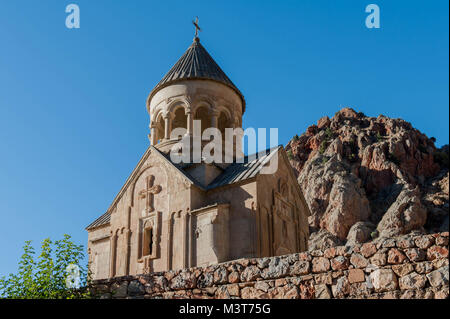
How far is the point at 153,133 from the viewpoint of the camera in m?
17.4

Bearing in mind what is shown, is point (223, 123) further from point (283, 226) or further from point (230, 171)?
point (283, 226)

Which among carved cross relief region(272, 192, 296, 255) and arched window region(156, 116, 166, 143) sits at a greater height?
arched window region(156, 116, 166, 143)

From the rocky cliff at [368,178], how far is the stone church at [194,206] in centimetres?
2448

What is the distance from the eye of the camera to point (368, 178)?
48.7m

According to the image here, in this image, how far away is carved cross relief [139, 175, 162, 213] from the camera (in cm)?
1486

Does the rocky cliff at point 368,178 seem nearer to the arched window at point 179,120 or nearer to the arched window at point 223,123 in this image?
the arched window at point 179,120

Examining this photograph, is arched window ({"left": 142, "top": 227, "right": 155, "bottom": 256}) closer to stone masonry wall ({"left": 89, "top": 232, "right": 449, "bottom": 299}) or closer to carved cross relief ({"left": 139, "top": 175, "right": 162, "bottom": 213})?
carved cross relief ({"left": 139, "top": 175, "right": 162, "bottom": 213})

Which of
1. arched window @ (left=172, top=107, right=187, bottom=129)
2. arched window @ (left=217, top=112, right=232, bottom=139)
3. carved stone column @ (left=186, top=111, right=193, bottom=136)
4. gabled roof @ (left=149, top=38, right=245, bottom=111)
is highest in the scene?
gabled roof @ (left=149, top=38, right=245, bottom=111)

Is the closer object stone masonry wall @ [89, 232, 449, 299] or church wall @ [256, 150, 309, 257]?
stone masonry wall @ [89, 232, 449, 299]

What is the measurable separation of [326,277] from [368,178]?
143 feet

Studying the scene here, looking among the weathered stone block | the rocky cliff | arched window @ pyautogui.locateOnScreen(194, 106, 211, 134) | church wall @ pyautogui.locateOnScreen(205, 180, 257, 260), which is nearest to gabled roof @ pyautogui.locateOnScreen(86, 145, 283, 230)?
church wall @ pyautogui.locateOnScreen(205, 180, 257, 260)

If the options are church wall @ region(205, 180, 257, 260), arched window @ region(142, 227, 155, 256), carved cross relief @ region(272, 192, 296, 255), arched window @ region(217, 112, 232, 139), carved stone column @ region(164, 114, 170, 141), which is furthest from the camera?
arched window @ region(217, 112, 232, 139)

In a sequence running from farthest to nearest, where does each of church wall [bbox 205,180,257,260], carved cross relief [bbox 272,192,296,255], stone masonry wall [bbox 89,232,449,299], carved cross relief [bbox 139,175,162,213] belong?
carved cross relief [bbox 139,175,162,213] < carved cross relief [bbox 272,192,296,255] < church wall [bbox 205,180,257,260] < stone masonry wall [bbox 89,232,449,299]

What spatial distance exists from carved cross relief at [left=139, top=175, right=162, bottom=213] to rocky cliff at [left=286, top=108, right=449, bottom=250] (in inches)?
1018
